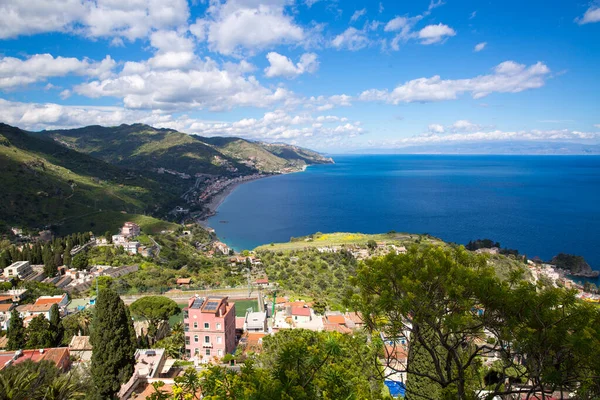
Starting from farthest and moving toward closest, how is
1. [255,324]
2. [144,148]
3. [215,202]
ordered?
[144,148] → [215,202] → [255,324]

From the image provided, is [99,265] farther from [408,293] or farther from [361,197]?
[361,197]

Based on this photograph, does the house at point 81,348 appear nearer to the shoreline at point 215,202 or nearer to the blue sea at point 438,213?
the blue sea at point 438,213

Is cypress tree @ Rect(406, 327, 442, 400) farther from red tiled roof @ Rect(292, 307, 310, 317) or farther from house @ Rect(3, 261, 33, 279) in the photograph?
house @ Rect(3, 261, 33, 279)

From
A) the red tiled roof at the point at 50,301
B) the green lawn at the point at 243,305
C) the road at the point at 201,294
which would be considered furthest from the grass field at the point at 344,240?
the red tiled roof at the point at 50,301

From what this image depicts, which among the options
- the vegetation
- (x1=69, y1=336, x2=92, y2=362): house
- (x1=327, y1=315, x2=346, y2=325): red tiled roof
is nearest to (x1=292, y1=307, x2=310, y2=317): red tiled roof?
(x1=327, y1=315, x2=346, y2=325): red tiled roof

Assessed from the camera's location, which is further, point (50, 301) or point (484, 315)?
point (50, 301)

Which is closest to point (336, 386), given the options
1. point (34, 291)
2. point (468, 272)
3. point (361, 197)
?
point (468, 272)

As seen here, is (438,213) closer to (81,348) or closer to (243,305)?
(243,305)

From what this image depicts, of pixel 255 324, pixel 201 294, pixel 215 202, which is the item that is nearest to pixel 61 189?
pixel 215 202
